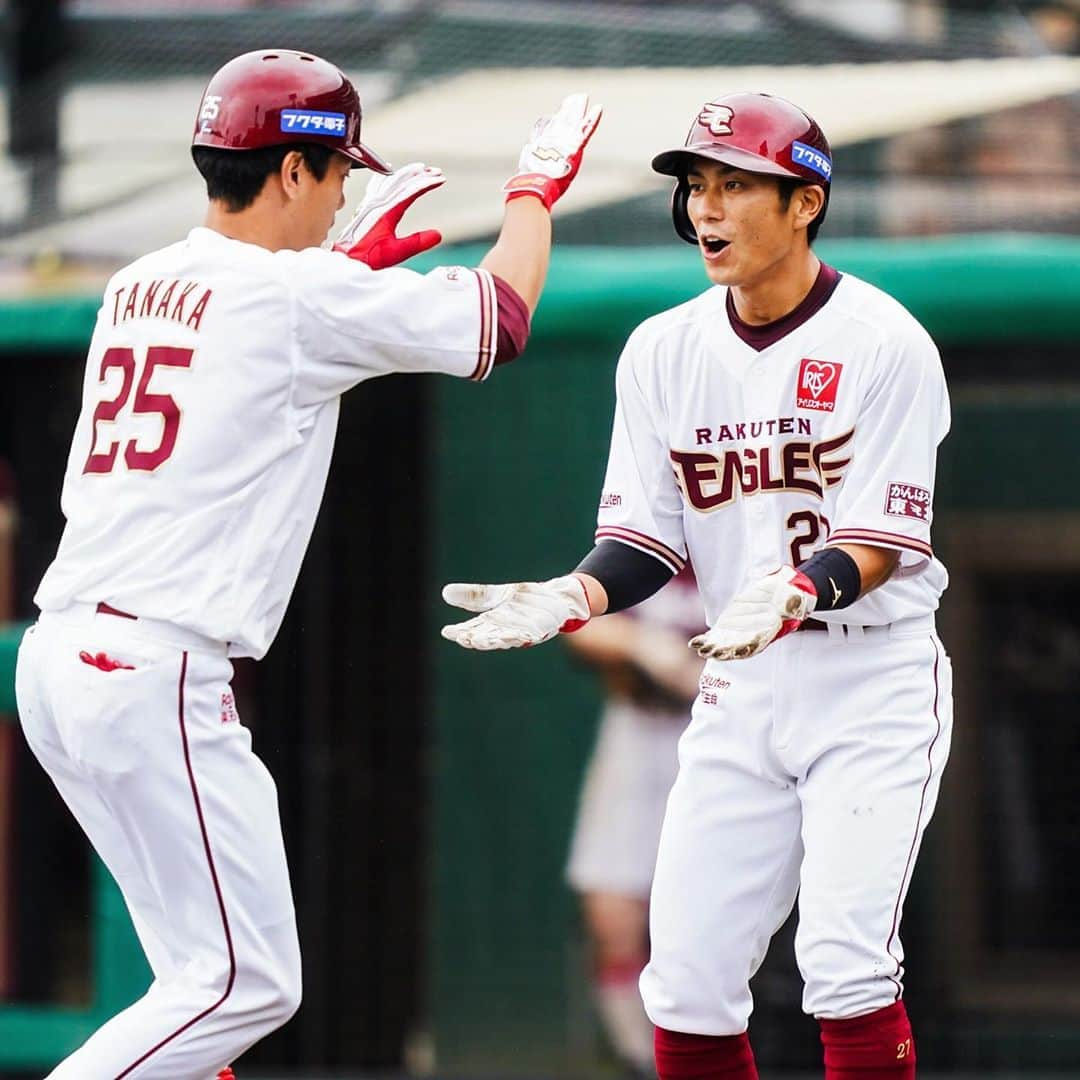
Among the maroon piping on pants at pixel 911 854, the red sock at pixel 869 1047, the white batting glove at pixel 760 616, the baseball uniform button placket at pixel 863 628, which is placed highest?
the white batting glove at pixel 760 616


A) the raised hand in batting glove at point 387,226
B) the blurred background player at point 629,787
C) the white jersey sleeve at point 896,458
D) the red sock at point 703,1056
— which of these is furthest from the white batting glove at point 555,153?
the blurred background player at point 629,787

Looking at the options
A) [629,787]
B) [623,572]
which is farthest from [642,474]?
[629,787]

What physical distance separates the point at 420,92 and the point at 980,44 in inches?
86.7

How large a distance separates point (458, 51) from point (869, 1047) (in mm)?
5705

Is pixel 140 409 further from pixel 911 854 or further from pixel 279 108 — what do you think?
pixel 911 854

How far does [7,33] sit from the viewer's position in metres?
8.51

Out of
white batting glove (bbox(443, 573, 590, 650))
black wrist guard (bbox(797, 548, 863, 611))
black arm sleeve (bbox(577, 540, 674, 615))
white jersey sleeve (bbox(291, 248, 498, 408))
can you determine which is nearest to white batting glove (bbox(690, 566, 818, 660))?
black wrist guard (bbox(797, 548, 863, 611))

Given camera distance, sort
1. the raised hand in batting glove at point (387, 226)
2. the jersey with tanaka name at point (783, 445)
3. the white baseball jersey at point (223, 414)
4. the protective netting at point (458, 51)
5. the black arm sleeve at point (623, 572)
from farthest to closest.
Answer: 1. the protective netting at point (458, 51)
2. the black arm sleeve at point (623, 572)
3. the raised hand in batting glove at point (387, 226)
4. the jersey with tanaka name at point (783, 445)
5. the white baseball jersey at point (223, 414)

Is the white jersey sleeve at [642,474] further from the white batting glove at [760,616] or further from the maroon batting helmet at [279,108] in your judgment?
the maroon batting helmet at [279,108]

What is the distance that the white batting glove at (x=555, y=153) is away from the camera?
147 inches

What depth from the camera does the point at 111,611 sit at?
340cm

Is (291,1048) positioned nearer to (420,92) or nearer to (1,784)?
(1,784)

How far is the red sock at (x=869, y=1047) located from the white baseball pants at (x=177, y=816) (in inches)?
35.2

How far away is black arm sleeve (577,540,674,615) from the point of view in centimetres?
386
